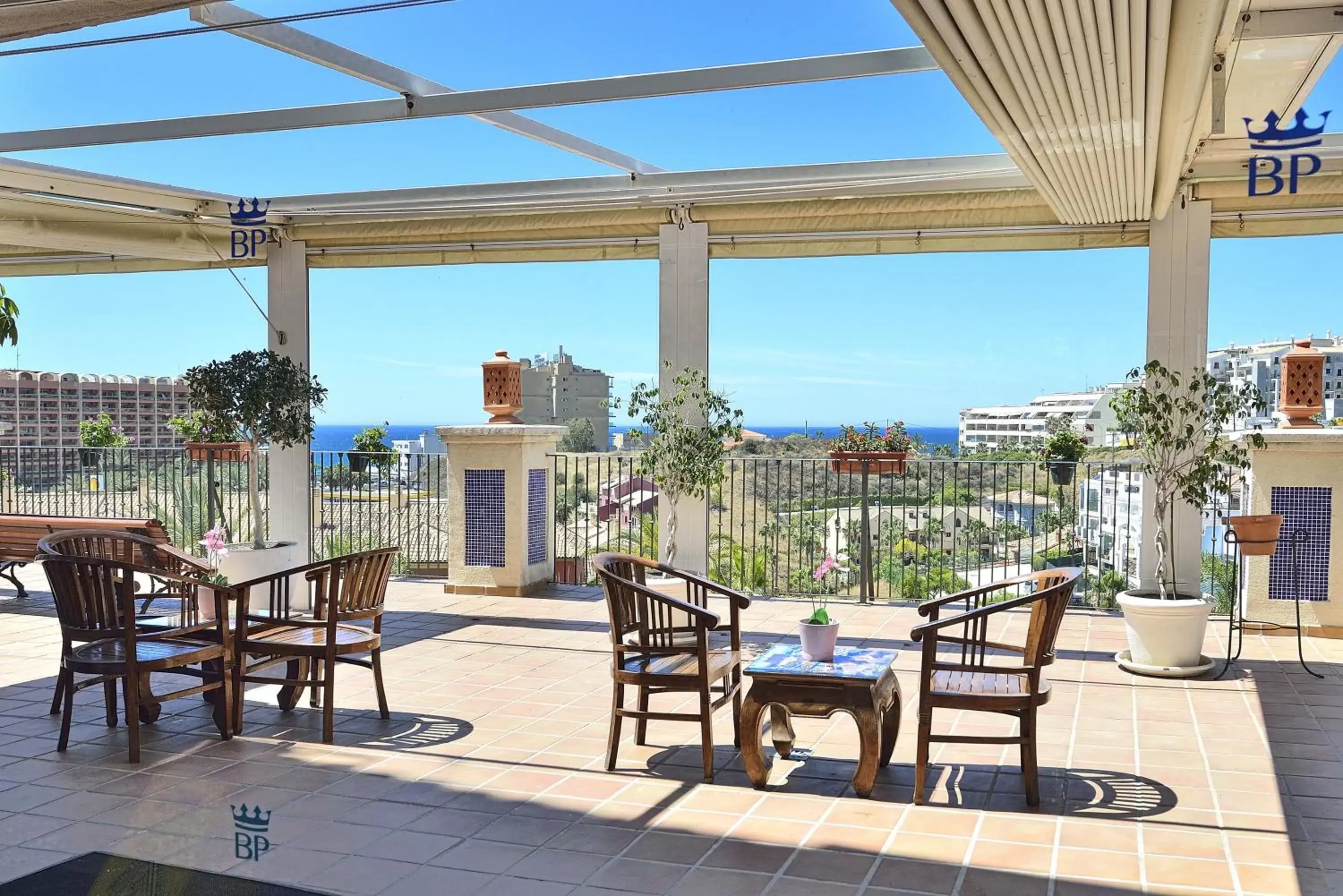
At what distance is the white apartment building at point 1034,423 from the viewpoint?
780 cm

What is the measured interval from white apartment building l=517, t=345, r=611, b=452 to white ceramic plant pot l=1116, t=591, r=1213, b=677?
4918 millimetres

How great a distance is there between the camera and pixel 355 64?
15.9ft

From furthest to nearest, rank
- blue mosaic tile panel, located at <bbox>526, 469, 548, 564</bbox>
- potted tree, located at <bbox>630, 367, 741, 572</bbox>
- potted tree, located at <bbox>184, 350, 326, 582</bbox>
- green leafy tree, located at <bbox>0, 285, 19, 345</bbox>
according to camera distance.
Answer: blue mosaic tile panel, located at <bbox>526, 469, 548, 564</bbox>, potted tree, located at <bbox>630, 367, 741, 572</bbox>, potted tree, located at <bbox>184, 350, 326, 582</bbox>, green leafy tree, located at <bbox>0, 285, 19, 345</bbox>

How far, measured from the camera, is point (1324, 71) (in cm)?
430

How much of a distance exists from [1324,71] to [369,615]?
452 centimetres

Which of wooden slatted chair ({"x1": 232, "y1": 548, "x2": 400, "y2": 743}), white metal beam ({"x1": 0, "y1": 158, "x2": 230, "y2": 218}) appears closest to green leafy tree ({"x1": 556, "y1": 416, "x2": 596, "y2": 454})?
white metal beam ({"x1": 0, "y1": 158, "x2": 230, "y2": 218})

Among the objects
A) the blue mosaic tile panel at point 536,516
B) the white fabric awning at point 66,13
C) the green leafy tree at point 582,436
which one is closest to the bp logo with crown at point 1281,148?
the white fabric awning at point 66,13

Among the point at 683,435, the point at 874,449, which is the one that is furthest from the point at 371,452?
the point at 874,449

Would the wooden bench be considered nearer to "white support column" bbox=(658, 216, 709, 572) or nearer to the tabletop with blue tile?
"white support column" bbox=(658, 216, 709, 572)

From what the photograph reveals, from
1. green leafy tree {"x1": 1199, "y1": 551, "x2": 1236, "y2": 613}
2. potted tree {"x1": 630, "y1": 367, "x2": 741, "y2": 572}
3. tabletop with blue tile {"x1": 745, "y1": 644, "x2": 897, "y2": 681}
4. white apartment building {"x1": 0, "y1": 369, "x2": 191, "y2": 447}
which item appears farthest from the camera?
white apartment building {"x1": 0, "y1": 369, "x2": 191, "y2": 447}

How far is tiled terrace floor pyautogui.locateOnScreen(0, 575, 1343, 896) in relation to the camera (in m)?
3.09

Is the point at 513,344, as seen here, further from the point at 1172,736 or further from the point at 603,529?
the point at 1172,736

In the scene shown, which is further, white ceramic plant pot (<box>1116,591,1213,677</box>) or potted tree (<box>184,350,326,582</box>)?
potted tree (<box>184,350,326,582</box>)

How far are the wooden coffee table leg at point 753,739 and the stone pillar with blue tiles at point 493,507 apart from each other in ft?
15.7
